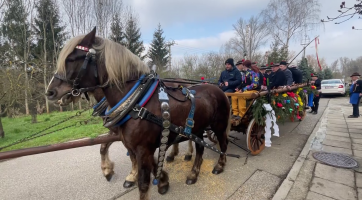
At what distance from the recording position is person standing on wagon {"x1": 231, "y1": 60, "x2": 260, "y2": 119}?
3.87 metres

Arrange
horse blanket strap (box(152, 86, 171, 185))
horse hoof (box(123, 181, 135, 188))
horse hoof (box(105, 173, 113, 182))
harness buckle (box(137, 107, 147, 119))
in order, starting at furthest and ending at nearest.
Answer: horse hoof (box(105, 173, 113, 182))
horse hoof (box(123, 181, 135, 188))
horse blanket strap (box(152, 86, 171, 185))
harness buckle (box(137, 107, 147, 119))

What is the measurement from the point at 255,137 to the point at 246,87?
1.28 m

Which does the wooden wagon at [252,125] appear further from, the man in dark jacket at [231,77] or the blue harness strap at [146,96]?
the blue harness strap at [146,96]

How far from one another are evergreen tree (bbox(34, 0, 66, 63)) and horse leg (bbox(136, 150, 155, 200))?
18.4 metres

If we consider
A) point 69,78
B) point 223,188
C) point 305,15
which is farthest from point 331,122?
point 305,15

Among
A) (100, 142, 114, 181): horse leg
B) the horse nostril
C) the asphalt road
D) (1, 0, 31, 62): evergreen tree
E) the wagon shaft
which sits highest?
(1, 0, 31, 62): evergreen tree

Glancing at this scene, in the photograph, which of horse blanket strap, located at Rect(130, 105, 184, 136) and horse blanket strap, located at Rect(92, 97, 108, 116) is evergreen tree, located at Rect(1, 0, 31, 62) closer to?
horse blanket strap, located at Rect(92, 97, 108, 116)

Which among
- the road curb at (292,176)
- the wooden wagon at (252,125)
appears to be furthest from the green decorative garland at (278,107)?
the road curb at (292,176)

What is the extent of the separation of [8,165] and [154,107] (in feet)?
12.0

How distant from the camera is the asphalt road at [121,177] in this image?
271 centimetres

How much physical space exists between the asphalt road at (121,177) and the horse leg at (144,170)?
1.88 ft

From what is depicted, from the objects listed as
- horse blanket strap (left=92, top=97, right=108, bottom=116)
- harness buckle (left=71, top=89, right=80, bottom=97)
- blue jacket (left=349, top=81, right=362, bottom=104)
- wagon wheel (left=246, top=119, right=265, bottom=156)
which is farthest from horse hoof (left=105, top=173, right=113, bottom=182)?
blue jacket (left=349, top=81, right=362, bottom=104)

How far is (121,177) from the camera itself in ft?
10.6

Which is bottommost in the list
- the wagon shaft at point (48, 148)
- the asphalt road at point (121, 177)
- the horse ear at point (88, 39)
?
the asphalt road at point (121, 177)
